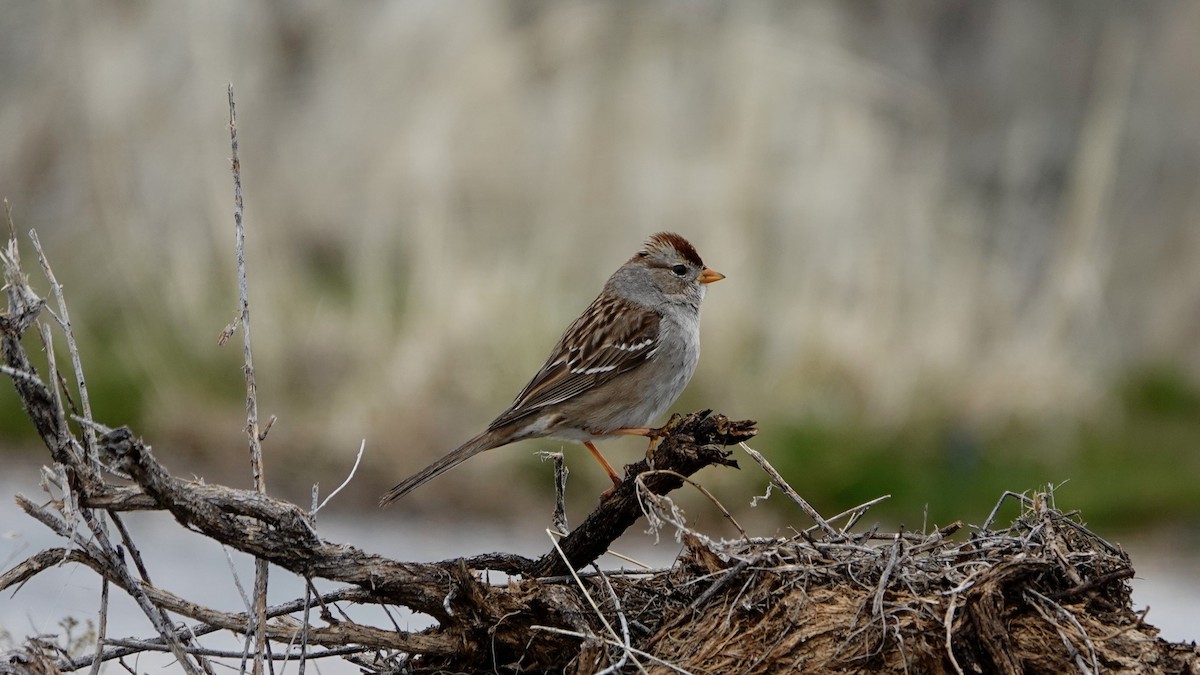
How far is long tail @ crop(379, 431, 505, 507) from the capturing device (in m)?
4.90

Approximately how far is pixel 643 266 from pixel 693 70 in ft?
22.7

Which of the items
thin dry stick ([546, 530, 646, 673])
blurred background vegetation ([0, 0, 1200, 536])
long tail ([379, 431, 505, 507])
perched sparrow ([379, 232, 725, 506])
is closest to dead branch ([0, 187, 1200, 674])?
thin dry stick ([546, 530, 646, 673])

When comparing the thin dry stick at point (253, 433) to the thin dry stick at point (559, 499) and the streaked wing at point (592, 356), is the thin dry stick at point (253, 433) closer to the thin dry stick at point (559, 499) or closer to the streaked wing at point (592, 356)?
the thin dry stick at point (559, 499)

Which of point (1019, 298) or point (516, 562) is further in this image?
point (1019, 298)

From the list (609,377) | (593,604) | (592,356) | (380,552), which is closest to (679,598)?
(593,604)

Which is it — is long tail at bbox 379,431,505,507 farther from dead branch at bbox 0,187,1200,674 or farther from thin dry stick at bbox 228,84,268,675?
thin dry stick at bbox 228,84,268,675

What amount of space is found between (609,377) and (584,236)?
6.28 metres

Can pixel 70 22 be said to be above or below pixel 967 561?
above

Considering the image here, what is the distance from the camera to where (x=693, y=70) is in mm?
13078

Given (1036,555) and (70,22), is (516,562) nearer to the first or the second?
(1036,555)

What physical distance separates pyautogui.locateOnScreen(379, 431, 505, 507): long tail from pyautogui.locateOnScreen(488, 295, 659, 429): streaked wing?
4.2 inches

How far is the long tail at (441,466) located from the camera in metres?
4.90

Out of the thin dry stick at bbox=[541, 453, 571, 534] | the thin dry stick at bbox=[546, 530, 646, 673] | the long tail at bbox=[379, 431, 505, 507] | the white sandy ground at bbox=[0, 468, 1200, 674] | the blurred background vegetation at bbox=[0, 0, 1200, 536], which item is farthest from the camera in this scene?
the blurred background vegetation at bbox=[0, 0, 1200, 536]

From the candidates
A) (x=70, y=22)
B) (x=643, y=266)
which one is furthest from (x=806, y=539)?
(x=70, y=22)
